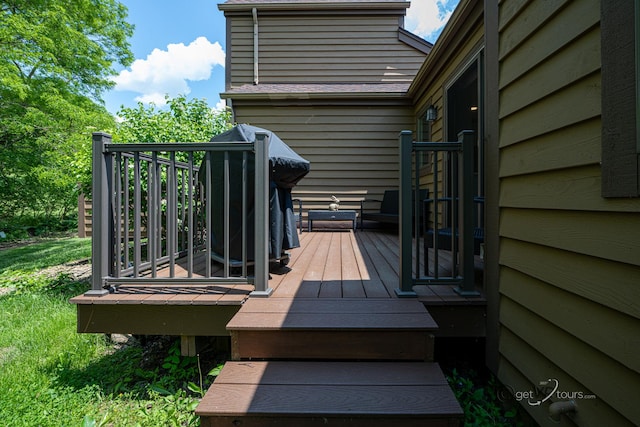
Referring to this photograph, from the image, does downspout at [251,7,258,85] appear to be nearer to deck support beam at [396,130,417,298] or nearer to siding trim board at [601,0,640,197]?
deck support beam at [396,130,417,298]

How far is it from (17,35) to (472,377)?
902cm

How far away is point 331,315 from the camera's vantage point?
1.79m

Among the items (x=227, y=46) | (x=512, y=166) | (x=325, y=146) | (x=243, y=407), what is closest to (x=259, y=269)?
(x=243, y=407)

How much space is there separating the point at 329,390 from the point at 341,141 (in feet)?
17.9

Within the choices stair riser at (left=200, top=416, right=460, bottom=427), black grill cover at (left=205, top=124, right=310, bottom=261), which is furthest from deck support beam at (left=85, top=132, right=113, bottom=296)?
stair riser at (left=200, top=416, right=460, bottom=427)

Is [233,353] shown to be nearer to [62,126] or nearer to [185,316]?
[185,316]

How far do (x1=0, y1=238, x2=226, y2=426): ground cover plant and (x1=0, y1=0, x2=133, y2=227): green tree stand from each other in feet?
12.6

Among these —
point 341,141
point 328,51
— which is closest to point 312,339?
point 341,141

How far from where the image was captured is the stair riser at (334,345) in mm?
1679

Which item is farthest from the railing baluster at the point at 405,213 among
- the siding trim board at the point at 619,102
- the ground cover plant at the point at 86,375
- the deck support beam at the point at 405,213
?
the ground cover plant at the point at 86,375

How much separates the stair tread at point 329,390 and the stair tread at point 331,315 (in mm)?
177

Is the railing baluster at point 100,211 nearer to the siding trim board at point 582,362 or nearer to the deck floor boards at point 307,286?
the deck floor boards at point 307,286

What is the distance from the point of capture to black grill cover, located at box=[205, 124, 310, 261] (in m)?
2.44

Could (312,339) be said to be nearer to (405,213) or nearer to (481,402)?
(405,213)
